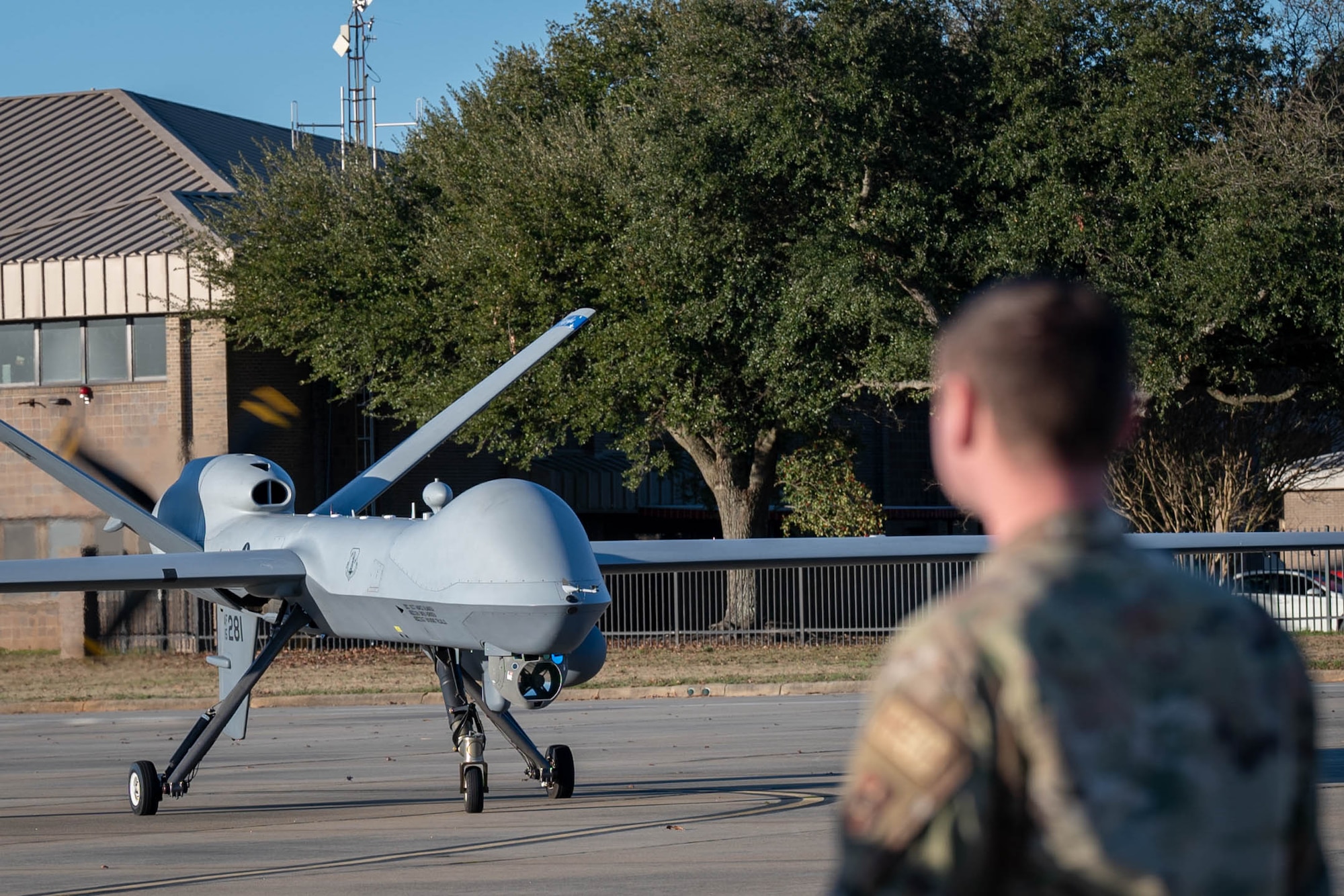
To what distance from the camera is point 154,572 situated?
11.7m

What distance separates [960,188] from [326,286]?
13258mm

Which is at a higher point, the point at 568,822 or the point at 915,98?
the point at 915,98

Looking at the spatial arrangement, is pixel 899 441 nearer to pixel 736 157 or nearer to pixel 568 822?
pixel 736 157

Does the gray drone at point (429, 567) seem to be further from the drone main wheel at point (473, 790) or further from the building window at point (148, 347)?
the building window at point (148, 347)

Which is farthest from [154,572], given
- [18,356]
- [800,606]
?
[18,356]

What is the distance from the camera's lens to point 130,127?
3997 cm

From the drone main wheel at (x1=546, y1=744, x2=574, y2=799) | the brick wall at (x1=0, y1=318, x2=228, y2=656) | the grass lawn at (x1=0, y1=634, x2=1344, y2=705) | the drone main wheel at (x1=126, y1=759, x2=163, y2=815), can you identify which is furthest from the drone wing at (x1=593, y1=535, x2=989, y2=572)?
the brick wall at (x1=0, y1=318, x2=228, y2=656)

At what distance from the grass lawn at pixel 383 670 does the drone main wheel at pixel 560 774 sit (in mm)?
11405

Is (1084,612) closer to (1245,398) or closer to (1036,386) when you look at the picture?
(1036,386)

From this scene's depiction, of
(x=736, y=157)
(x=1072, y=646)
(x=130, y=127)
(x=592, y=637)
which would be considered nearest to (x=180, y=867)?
(x=592, y=637)

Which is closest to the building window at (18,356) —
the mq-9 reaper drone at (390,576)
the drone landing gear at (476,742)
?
the mq-9 reaper drone at (390,576)

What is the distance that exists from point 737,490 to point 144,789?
20673mm

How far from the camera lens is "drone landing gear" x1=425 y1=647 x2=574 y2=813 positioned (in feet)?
37.7

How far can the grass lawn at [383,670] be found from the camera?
24.9m
